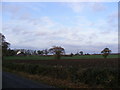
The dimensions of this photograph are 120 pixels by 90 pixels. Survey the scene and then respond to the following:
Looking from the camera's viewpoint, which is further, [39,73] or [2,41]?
[2,41]

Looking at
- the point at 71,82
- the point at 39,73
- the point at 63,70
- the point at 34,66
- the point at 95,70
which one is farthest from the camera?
the point at 34,66

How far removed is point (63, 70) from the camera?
16.5 m

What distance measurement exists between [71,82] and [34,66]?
27.6 ft

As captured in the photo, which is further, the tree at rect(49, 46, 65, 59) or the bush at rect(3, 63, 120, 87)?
the tree at rect(49, 46, 65, 59)

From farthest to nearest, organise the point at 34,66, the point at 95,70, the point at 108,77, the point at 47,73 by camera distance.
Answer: the point at 34,66, the point at 47,73, the point at 95,70, the point at 108,77

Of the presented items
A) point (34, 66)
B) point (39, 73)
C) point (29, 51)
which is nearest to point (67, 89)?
point (39, 73)

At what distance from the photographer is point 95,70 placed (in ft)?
41.0

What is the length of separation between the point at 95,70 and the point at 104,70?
2.24 feet

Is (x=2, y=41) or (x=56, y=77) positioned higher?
(x=2, y=41)

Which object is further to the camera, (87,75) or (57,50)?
(57,50)

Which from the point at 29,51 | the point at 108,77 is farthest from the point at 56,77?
the point at 29,51

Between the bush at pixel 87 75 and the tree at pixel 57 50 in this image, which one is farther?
the tree at pixel 57 50

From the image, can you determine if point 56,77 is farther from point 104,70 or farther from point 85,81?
point 104,70

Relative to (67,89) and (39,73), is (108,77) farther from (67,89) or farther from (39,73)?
(39,73)
